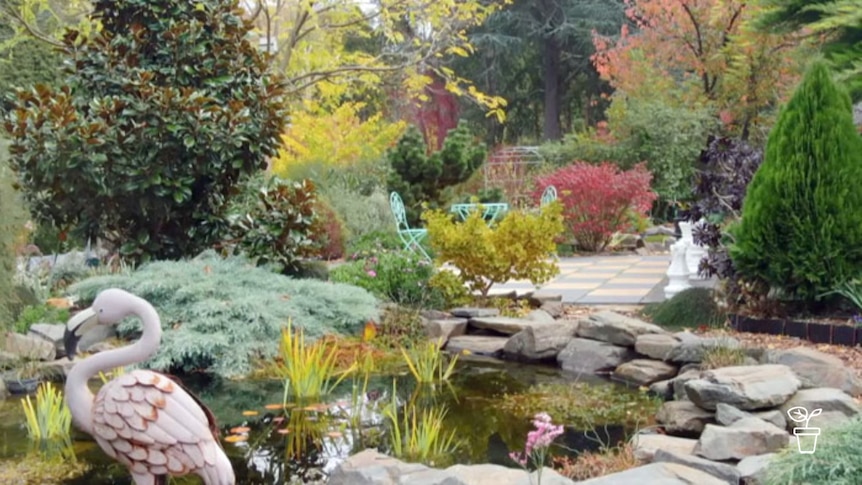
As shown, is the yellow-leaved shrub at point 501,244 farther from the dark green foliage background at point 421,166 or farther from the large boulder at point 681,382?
the dark green foliage background at point 421,166

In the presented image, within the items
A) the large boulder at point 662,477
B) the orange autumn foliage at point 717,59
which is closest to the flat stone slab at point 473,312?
the large boulder at point 662,477

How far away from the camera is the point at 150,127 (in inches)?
274

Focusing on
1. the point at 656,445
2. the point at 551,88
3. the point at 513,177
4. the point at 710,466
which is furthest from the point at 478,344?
the point at 551,88

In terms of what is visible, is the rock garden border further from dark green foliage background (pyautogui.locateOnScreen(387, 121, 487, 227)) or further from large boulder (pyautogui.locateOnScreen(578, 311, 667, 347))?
dark green foliage background (pyautogui.locateOnScreen(387, 121, 487, 227))

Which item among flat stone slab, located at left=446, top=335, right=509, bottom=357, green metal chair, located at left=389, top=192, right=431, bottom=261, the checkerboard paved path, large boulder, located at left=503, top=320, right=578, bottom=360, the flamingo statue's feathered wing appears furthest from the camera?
green metal chair, located at left=389, top=192, right=431, bottom=261

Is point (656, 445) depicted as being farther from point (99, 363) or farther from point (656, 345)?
point (99, 363)

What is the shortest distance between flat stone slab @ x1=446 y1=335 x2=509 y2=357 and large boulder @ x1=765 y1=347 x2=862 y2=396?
2.19 metres

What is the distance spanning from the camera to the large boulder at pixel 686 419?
4715 mm

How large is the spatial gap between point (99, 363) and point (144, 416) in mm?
359

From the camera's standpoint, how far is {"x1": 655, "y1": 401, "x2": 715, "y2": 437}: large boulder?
15.5 feet

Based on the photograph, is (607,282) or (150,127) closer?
(150,127)

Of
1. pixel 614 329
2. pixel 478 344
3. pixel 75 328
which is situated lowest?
pixel 478 344

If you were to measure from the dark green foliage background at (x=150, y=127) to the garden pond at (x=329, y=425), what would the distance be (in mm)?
1829

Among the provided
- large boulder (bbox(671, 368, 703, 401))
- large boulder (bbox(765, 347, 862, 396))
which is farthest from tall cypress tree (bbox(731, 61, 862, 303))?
large boulder (bbox(671, 368, 703, 401))
